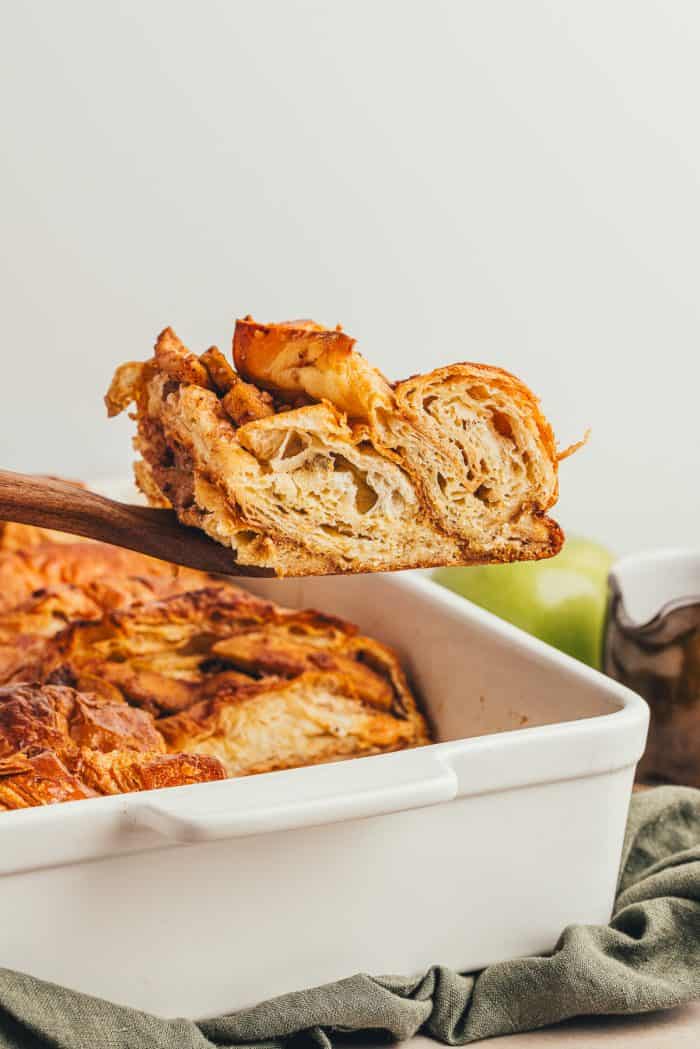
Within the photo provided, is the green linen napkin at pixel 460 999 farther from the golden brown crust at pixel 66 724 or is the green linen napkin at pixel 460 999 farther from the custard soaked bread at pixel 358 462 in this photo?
the custard soaked bread at pixel 358 462

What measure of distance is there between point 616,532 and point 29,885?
234cm

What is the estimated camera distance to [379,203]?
115 inches

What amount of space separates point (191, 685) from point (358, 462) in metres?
0.44

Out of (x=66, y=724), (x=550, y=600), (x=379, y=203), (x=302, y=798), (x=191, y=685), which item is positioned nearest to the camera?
(x=302, y=798)

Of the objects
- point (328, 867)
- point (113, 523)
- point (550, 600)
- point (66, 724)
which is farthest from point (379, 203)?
point (328, 867)

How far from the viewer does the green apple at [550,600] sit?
6.60 feet

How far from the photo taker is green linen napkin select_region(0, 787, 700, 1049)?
1065mm

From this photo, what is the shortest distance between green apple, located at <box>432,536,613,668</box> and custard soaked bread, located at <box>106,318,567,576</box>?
0.68 meters

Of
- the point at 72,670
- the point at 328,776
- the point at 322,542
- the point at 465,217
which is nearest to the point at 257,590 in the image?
the point at 72,670

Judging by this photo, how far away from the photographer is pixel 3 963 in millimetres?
1083

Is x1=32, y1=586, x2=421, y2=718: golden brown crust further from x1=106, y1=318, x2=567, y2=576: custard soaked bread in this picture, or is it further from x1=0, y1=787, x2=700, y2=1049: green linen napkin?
x1=0, y1=787, x2=700, y2=1049: green linen napkin

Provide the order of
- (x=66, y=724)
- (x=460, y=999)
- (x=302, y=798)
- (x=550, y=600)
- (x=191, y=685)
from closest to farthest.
→ 1. (x=302, y=798)
2. (x=460, y=999)
3. (x=66, y=724)
4. (x=191, y=685)
5. (x=550, y=600)

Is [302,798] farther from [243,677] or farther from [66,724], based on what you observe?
[243,677]

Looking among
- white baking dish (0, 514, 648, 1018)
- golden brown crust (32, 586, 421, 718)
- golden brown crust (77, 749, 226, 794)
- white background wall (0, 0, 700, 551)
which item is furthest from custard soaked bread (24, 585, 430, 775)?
white background wall (0, 0, 700, 551)
